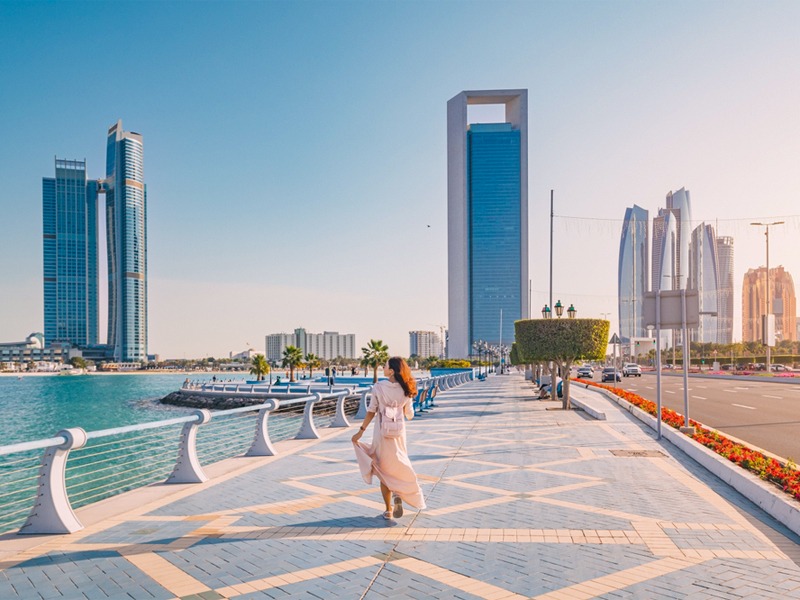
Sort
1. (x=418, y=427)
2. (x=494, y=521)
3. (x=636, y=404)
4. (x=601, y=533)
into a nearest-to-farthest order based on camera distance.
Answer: (x=601, y=533) → (x=494, y=521) → (x=418, y=427) → (x=636, y=404)

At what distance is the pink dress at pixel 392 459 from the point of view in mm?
6086

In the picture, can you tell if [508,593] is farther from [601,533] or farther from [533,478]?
[533,478]

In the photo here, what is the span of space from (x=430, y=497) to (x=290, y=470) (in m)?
2.79

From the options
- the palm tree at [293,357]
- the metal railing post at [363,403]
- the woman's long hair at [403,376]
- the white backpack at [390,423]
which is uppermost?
the woman's long hair at [403,376]

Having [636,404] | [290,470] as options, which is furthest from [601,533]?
[636,404]

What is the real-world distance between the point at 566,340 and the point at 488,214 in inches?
5485

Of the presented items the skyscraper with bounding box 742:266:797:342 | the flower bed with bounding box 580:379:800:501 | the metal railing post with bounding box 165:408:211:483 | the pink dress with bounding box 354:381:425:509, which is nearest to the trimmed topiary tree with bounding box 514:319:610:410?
the flower bed with bounding box 580:379:800:501

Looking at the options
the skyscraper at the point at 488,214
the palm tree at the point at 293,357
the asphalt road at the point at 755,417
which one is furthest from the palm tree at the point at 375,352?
the skyscraper at the point at 488,214

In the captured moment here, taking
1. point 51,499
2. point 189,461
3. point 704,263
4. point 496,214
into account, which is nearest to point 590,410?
point 189,461

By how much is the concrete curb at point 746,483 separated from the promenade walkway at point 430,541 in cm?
15

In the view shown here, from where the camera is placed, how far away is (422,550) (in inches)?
205

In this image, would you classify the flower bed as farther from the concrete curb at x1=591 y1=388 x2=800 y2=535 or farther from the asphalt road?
the asphalt road

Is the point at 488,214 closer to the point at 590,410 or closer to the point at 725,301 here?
the point at 725,301

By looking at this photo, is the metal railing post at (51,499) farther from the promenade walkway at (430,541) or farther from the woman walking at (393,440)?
the woman walking at (393,440)
